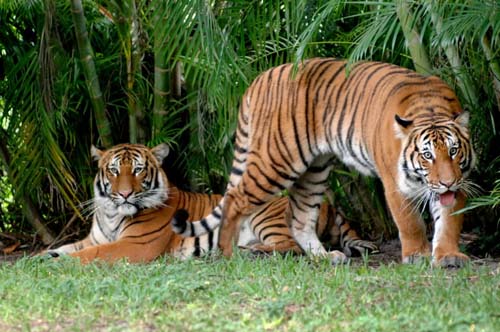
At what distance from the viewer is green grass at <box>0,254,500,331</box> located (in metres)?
4.55

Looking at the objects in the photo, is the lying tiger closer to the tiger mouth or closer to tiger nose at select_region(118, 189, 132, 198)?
tiger nose at select_region(118, 189, 132, 198)

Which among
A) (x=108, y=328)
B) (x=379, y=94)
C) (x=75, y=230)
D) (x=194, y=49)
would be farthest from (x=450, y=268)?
(x=75, y=230)

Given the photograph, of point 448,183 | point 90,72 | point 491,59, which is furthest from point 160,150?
point 491,59

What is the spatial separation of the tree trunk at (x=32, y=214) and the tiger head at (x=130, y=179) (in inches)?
34.1

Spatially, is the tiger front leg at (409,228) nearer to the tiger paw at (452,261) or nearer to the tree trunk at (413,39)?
the tiger paw at (452,261)

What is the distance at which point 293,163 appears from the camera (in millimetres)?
7375

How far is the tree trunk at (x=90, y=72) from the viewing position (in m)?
7.63

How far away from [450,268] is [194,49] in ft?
6.94

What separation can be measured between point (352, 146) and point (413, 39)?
2.66 ft

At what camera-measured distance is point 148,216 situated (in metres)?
7.83

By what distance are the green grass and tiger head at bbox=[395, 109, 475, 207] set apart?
1.80 ft

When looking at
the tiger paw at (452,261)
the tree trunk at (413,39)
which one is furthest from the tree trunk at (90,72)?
the tiger paw at (452,261)

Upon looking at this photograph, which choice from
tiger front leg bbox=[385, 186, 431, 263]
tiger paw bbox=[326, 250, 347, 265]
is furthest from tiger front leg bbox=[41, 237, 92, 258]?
tiger front leg bbox=[385, 186, 431, 263]

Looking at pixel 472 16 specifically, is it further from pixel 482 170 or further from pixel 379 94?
pixel 482 170
